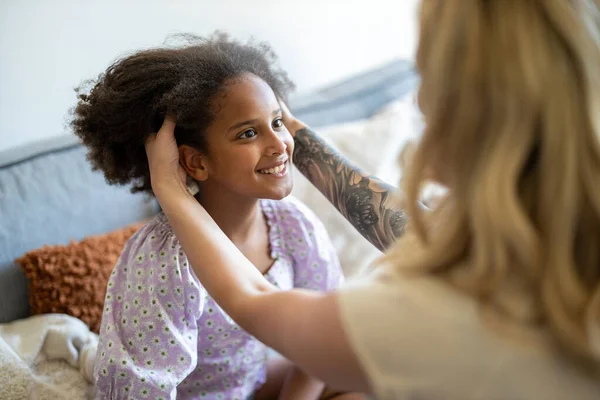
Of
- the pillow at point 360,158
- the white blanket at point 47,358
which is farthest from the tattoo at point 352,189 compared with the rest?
the white blanket at point 47,358

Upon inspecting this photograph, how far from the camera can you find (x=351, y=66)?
8.73ft

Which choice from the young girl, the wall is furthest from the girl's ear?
the wall

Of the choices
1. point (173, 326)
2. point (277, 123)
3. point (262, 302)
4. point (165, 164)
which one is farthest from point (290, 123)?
point (262, 302)

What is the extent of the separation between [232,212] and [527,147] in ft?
2.34

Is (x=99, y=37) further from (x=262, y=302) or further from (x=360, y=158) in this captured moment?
(x=262, y=302)

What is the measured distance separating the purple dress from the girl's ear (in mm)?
111

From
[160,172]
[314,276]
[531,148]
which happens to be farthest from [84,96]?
[531,148]

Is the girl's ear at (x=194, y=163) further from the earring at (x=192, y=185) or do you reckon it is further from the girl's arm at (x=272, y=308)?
the girl's arm at (x=272, y=308)

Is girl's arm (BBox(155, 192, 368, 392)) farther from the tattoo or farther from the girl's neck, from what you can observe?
the tattoo

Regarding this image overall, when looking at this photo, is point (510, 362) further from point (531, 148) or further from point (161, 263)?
point (161, 263)

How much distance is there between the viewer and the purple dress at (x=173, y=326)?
1094 millimetres

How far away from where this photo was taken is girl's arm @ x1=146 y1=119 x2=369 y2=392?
0.71 metres

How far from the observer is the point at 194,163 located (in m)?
1.22

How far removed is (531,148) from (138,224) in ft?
3.64
